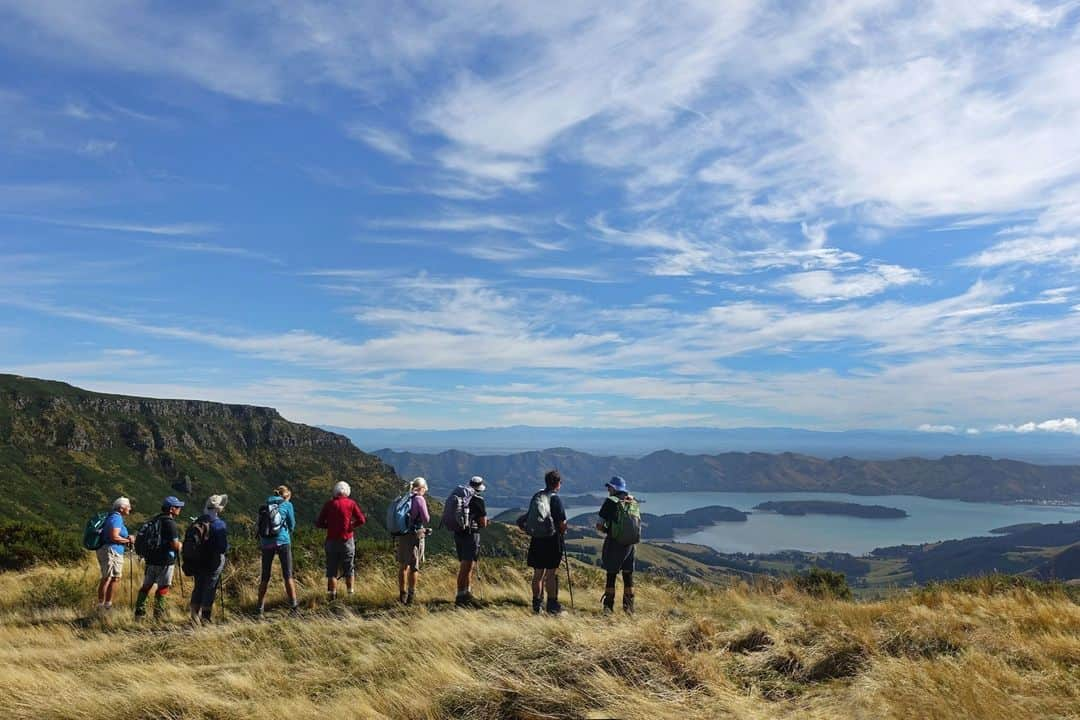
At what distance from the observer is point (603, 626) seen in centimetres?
731

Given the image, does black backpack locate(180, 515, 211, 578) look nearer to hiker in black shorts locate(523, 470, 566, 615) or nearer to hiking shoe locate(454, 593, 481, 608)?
hiking shoe locate(454, 593, 481, 608)

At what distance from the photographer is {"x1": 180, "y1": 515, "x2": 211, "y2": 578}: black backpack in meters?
9.11

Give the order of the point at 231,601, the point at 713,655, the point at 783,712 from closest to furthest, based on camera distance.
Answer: the point at 783,712
the point at 713,655
the point at 231,601

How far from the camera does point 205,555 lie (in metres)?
9.20

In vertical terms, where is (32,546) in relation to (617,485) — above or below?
below

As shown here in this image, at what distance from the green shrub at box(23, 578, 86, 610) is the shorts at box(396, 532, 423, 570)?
227 inches

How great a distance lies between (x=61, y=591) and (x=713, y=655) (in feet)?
37.2

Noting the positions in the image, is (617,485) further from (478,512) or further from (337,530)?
(337,530)

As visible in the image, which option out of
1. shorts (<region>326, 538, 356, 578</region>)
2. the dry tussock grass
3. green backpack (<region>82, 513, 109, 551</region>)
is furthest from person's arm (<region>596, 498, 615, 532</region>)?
green backpack (<region>82, 513, 109, 551</region>)

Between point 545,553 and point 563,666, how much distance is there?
3756 mm

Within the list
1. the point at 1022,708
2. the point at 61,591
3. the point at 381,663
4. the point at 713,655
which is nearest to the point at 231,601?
the point at 61,591

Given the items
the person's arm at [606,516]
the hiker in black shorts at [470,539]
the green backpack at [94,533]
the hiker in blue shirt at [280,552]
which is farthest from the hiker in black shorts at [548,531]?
the green backpack at [94,533]

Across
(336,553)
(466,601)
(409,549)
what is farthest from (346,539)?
Result: (466,601)

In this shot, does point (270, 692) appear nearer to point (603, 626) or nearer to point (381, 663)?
point (381, 663)
